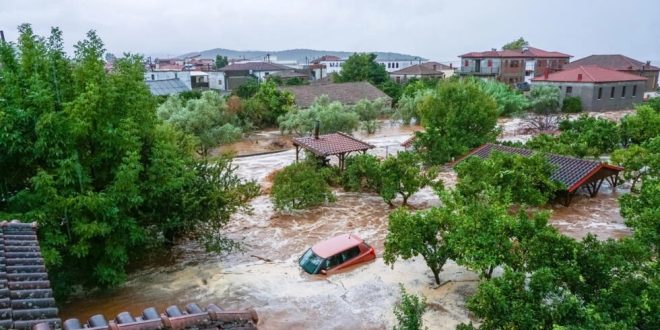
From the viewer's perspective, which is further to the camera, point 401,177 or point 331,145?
point 331,145

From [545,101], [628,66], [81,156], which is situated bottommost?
[545,101]

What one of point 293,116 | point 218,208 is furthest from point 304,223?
point 293,116

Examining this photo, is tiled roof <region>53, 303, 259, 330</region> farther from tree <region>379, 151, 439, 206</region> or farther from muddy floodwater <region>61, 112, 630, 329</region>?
tree <region>379, 151, 439, 206</region>

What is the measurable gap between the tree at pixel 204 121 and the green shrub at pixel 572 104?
35129 mm

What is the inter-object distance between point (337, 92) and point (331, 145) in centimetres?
2940

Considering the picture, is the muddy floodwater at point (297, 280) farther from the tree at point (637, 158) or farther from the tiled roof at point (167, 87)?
the tiled roof at point (167, 87)

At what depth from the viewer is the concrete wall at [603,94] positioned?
51.5 m

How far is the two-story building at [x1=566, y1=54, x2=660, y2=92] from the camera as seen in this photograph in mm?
69688

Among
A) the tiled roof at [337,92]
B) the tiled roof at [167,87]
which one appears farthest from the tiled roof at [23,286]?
the tiled roof at [167,87]

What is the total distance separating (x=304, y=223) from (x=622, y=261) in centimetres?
1336

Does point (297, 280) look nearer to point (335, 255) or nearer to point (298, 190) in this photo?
point (335, 255)

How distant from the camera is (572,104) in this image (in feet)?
169

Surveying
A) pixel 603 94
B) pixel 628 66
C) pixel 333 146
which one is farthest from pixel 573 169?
pixel 628 66

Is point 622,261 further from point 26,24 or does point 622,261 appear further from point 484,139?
point 484,139
